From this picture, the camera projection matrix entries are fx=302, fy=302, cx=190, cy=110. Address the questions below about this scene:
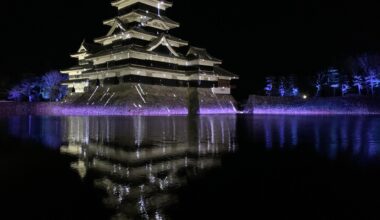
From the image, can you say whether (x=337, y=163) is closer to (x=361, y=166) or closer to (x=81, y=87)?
(x=361, y=166)

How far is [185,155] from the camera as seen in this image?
410 inches

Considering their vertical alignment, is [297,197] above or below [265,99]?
below

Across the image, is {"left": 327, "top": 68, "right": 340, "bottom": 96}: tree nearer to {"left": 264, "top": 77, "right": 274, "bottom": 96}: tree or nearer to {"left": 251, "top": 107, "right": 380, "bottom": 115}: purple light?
Result: {"left": 251, "top": 107, "right": 380, "bottom": 115}: purple light

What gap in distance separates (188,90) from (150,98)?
1032 cm

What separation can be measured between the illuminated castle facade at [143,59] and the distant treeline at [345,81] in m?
10.5

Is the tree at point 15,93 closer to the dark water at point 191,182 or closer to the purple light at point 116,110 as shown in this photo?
the purple light at point 116,110

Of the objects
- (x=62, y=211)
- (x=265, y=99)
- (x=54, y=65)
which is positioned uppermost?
(x=54, y=65)

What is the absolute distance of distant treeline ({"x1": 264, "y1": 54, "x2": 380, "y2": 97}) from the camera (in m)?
46.6

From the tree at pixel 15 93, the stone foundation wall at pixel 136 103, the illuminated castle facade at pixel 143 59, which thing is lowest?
the stone foundation wall at pixel 136 103

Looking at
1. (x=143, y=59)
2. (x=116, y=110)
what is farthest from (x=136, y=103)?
(x=143, y=59)

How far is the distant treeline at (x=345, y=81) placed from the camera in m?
46.6

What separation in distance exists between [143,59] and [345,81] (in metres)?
32.7

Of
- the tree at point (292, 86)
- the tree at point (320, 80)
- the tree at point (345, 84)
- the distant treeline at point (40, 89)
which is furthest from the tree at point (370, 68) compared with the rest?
the distant treeline at point (40, 89)

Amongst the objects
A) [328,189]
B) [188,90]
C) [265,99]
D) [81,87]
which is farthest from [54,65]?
[328,189]
